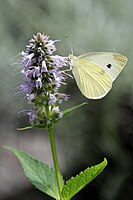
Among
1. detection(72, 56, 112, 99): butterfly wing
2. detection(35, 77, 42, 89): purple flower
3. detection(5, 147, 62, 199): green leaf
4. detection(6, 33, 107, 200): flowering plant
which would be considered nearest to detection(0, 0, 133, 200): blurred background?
detection(72, 56, 112, 99): butterfly wing

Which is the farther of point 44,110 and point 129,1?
point 129,1

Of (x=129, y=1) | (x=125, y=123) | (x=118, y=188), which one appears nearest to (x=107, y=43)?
(x=129, y=1)

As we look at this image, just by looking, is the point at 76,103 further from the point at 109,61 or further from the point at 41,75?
the point at 41,75

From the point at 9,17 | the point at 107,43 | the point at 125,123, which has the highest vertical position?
the point at 9,17

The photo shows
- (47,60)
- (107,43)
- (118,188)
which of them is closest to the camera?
(47,60)

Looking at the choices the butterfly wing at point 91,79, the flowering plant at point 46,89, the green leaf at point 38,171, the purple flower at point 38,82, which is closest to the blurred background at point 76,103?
the butterfly wing at point 91,79

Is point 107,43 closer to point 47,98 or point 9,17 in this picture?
point 9,17

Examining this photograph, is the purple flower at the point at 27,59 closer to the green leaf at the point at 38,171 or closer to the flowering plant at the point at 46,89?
the flowering plant at the point at 46,89
